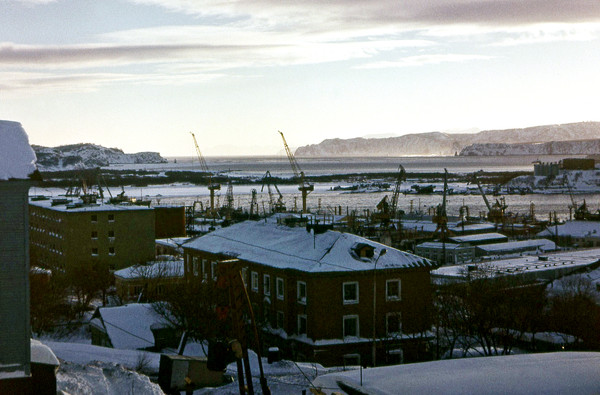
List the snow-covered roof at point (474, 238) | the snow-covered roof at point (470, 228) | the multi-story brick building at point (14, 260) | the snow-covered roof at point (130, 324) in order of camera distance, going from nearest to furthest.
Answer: the multi-story brick building at point (14, 260) → the snow-covered roof at point (130, 324) → the snow-covered roof at point (474, 238) → the snow-covered roof at point (470, 228)

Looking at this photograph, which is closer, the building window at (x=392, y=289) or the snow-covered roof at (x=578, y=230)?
the building window at (x=392, y=289)

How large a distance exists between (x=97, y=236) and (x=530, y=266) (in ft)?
79.2

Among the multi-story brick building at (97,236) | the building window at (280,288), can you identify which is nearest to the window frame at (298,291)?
the building window at (280,288)

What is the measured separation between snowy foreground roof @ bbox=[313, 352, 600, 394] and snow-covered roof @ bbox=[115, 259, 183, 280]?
22.2 meters

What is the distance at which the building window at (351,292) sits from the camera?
20297mm

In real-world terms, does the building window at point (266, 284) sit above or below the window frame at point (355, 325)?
above

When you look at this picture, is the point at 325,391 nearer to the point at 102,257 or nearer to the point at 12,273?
the point at 12,273

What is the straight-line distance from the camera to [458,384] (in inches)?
404

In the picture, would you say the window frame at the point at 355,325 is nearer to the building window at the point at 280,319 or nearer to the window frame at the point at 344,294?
the window frame at the point at 344,294

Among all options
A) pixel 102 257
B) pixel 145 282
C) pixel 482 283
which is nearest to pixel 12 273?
pixel 482 283

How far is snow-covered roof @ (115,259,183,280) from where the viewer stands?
32.7 m

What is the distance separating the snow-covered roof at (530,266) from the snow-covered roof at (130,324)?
45.9 feet

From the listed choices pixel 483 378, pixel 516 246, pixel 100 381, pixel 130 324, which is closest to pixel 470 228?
pixel 516 246

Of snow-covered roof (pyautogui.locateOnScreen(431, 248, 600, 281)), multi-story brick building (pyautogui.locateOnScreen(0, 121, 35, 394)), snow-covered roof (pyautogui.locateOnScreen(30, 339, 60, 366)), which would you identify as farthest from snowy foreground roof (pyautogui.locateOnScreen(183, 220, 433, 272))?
multi-story brick building (pyautogui.locateOnScreen(0, 121, 35, 394))
